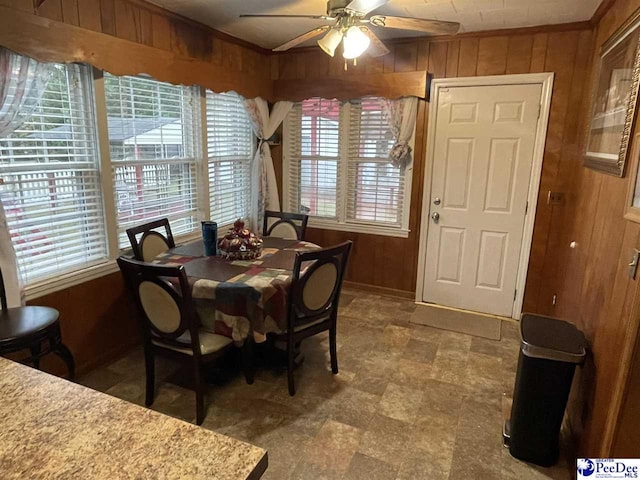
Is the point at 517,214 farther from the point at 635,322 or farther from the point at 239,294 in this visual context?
the point at 239,294

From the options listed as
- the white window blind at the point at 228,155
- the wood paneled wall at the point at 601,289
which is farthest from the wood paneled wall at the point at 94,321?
the wood paneled wall at the point at 601,289

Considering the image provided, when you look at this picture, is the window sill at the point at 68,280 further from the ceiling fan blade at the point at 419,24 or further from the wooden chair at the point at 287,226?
the ceiling fan blade at the point at 419,24

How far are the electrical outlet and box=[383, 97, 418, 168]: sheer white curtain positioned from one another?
1.22m

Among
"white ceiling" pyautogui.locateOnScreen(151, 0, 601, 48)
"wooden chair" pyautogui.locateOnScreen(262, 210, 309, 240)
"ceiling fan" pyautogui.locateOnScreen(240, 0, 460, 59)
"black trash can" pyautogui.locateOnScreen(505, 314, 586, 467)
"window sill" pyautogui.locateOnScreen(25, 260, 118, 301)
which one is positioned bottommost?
"black trash can" pyautogui.locateOnScreen(505, 314, 586, 467)

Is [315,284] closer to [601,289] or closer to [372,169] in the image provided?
[601,289]

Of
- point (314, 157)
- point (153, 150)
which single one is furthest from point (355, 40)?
point (314, 157)

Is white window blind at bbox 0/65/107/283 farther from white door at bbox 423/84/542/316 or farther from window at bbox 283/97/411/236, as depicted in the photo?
white door at bbox 423/84/542/316

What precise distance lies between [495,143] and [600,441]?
2489 mm

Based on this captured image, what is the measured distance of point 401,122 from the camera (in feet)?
12.3

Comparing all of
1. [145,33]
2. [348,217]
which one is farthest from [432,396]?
[145,33]

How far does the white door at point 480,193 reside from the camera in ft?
11.2

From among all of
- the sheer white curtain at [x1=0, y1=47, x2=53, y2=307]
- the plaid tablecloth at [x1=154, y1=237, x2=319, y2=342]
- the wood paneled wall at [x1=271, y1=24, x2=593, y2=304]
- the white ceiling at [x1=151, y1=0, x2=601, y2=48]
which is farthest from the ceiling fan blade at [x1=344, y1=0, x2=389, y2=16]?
the sheer white curtain at [x1=0, y1=47, x2=53, y2=307]

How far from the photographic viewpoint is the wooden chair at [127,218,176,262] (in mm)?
2820

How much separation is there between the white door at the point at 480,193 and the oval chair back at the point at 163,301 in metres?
2.52
